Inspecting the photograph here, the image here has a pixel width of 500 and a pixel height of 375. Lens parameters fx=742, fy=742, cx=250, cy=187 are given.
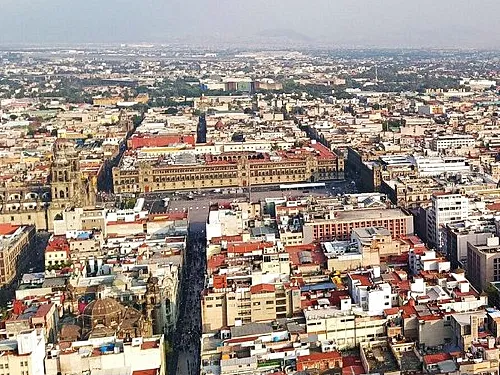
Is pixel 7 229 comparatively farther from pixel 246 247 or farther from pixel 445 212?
pixel 445 212

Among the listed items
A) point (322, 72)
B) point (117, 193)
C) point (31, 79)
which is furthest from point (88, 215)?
point (322, 72)

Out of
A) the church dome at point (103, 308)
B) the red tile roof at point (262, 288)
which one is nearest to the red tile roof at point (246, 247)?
the red tile roof at point (262, 288)

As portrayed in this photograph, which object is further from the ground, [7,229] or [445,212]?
[445,212]

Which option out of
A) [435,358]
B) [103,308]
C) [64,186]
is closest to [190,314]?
[103,308]

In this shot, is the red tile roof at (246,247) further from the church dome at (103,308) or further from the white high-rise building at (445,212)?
the white high-rise building at (445,212)

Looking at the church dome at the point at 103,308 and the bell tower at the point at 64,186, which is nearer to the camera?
the church dome at the point at 103,308

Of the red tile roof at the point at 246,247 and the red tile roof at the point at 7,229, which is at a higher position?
the red tile roof at the point at 246,247

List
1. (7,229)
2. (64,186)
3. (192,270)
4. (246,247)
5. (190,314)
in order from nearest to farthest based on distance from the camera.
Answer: (190,314) < (246,247) < (192,270) < (7,229) < (64,186)

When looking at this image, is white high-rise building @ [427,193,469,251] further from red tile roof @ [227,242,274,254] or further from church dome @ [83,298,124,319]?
church dome @ [83,298,124,319]

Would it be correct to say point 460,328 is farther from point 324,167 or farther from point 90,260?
point 324,167
